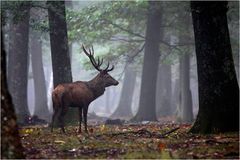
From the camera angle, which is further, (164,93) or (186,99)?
(164,93)

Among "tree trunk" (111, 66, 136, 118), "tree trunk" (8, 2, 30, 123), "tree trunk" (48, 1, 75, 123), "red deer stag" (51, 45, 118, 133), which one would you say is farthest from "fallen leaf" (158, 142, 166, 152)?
"tree trunk" (111, 66, 136, 118)

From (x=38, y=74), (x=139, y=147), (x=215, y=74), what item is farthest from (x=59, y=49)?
(x=38, y=74)

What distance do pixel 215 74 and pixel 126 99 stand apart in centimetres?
2901

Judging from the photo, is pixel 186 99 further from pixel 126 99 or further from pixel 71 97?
pixel 71 97

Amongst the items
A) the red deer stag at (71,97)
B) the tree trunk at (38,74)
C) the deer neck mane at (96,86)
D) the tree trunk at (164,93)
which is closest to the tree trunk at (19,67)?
the deer neck mane at (96,86)

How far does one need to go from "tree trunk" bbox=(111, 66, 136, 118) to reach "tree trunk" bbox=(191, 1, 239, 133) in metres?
26.8

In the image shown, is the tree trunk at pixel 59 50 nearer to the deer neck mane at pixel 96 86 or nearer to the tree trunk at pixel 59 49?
the tree trunk at pixel 59 49

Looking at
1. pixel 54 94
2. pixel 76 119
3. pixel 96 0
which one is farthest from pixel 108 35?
pixel 54 94

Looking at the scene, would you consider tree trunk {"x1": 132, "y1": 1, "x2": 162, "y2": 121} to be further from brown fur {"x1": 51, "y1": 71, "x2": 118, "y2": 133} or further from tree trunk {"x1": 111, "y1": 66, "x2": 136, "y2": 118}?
brown fur {"x1": 51, "y1": 71, "x2": 118, "y2": 133}

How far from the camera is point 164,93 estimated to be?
35.4m

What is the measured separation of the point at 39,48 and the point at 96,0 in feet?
27.4

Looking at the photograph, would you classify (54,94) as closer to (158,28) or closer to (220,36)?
(220,36)

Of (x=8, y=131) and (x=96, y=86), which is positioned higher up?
(x=96, y=86)

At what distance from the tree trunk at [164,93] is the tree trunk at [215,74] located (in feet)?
73.4
